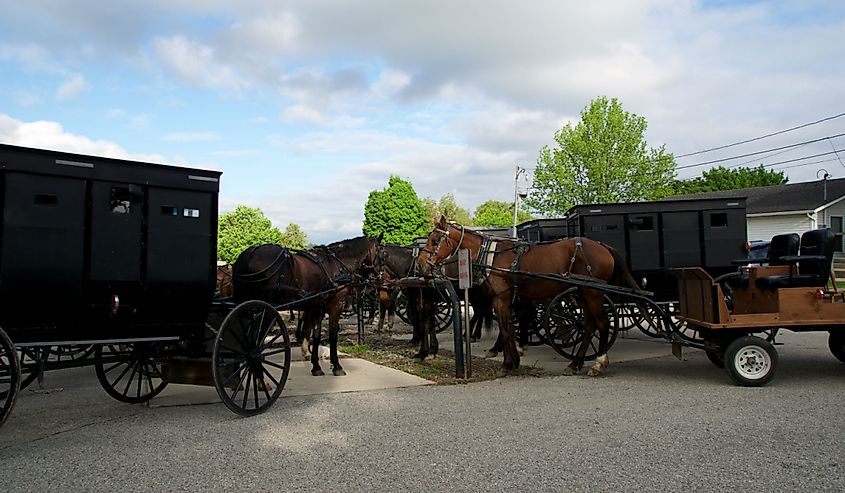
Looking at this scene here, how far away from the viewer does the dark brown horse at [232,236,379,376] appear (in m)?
8.95

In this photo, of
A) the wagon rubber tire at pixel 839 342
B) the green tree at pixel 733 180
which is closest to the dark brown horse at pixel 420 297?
the wagon rubber tire at pixel 839 342

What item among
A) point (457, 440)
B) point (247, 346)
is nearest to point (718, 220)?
point (457, 440)

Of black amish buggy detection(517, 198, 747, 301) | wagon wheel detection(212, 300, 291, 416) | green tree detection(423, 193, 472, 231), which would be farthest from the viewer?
green tree detection(423, 193, 472, 231)

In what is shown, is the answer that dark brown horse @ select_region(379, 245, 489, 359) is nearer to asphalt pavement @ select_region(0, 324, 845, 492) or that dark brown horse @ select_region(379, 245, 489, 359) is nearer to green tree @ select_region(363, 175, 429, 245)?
asphalt pavement @ select_region(0, 324, 845, 492)

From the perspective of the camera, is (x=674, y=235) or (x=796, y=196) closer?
(x=674, y=235)

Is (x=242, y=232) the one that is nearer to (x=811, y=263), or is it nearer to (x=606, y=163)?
(x=606, y=163)

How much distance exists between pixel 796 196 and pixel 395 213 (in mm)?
25648

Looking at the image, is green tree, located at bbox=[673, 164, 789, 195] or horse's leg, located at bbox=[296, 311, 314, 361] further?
green tree, located at bbox=[673, 164, 789, 195]

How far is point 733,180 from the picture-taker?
169ft

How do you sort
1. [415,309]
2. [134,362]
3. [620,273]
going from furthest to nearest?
[415,309] → [620,273] → [134,362]

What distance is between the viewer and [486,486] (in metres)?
4.44

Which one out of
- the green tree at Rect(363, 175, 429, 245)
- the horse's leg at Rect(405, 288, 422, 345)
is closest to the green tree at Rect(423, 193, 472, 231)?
the green tree at Rect(363, 175, 429, 245)

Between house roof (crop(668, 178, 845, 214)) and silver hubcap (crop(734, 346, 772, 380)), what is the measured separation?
20691 mm

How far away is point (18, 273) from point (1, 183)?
31.2 inches
